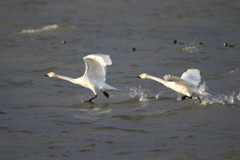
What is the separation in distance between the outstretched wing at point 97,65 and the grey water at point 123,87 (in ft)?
2.62

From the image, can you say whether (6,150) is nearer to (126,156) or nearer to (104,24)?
(126,156)

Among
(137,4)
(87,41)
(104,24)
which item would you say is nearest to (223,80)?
(87,41)

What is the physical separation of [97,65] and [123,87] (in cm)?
297

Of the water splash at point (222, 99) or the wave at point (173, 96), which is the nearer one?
the water splash at point (222, 99)

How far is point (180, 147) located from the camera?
9.12m

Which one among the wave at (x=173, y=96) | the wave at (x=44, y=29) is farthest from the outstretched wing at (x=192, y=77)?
the wave at (x=44, y=29)

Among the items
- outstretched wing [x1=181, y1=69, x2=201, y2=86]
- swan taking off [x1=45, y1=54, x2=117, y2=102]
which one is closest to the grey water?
swan taking off [x1=45, y1=54, x2=117, y2=102]

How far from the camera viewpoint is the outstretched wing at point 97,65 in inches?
466

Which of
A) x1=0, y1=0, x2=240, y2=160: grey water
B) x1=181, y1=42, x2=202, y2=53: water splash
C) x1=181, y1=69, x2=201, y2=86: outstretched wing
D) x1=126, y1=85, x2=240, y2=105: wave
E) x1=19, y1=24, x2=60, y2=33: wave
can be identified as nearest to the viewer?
x1=0, y1=0, x2=240, y2=160: grey water

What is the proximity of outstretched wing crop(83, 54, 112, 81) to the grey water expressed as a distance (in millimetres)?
799

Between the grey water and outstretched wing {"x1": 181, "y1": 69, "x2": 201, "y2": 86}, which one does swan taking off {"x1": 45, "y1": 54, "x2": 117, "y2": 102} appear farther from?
outstretched wing {"x1": 181, "y1": 69, "x2": 201, "y2": 86}

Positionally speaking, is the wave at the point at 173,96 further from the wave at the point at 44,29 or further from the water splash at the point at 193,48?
the wave at the point at 44,29

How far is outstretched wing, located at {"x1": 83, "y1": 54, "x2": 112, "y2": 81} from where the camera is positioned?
11.8 meters

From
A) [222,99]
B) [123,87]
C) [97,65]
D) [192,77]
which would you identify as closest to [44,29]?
[123,87]
